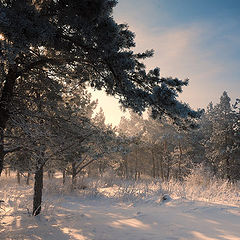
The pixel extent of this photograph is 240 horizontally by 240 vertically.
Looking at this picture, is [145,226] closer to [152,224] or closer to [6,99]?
[152,224]

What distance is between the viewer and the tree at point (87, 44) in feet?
11.1

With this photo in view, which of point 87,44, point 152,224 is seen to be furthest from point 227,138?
Result: point 87,44

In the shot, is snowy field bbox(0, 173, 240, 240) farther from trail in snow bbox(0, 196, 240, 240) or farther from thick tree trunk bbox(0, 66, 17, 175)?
thick tree trunk bbox(0, 66, 17, 175)

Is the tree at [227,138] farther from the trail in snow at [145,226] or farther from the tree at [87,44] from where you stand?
the tree at [87,44]

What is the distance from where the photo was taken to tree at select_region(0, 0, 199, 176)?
11.1 ft

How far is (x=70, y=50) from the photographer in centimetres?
454

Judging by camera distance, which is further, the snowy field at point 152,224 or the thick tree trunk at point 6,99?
the snowy field at point 152,224

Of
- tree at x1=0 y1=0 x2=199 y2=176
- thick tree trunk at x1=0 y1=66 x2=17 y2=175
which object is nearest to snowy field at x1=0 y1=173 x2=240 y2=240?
thick tree trunk at x1=0 y1=66 x2=17 y2=175

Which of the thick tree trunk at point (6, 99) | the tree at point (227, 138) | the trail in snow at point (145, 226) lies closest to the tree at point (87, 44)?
the thick tree trunk at point (6, 99)

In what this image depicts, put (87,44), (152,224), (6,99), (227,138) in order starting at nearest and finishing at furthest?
(87,44)
(6,99)
(152,224)
(227,138)

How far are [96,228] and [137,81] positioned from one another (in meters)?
4.61

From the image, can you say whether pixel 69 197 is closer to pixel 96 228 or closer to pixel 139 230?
pixel 96 228

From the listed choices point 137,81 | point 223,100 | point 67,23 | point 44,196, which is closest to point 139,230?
point 137,81

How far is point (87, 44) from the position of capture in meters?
4.25
